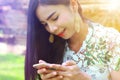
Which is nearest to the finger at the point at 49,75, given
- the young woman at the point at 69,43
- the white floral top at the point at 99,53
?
the young woman at the point at 69,43

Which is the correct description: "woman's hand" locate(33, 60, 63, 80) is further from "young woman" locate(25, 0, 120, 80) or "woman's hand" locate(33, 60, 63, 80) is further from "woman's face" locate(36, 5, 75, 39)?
"woman's face" locate(36, 5, 75, 39)

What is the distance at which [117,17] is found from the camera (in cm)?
122

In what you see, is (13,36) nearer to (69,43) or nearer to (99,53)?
(69,43)

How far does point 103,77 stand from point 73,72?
0.14 meters

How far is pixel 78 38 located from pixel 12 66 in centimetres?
35

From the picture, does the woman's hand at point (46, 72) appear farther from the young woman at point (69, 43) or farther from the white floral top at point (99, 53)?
the white floral top at point (99, 53)

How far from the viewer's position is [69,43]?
129 centimetres

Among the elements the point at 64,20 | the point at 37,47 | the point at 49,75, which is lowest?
the point at 49,75

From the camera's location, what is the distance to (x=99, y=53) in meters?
1.22

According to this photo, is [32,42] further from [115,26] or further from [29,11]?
[115,26]

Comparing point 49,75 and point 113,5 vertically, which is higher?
point 113,5

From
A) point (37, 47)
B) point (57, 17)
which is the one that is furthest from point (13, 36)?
point (57, 17)

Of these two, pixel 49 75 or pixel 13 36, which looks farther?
pixel 13 36

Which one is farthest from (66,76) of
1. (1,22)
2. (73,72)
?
(1,22)
